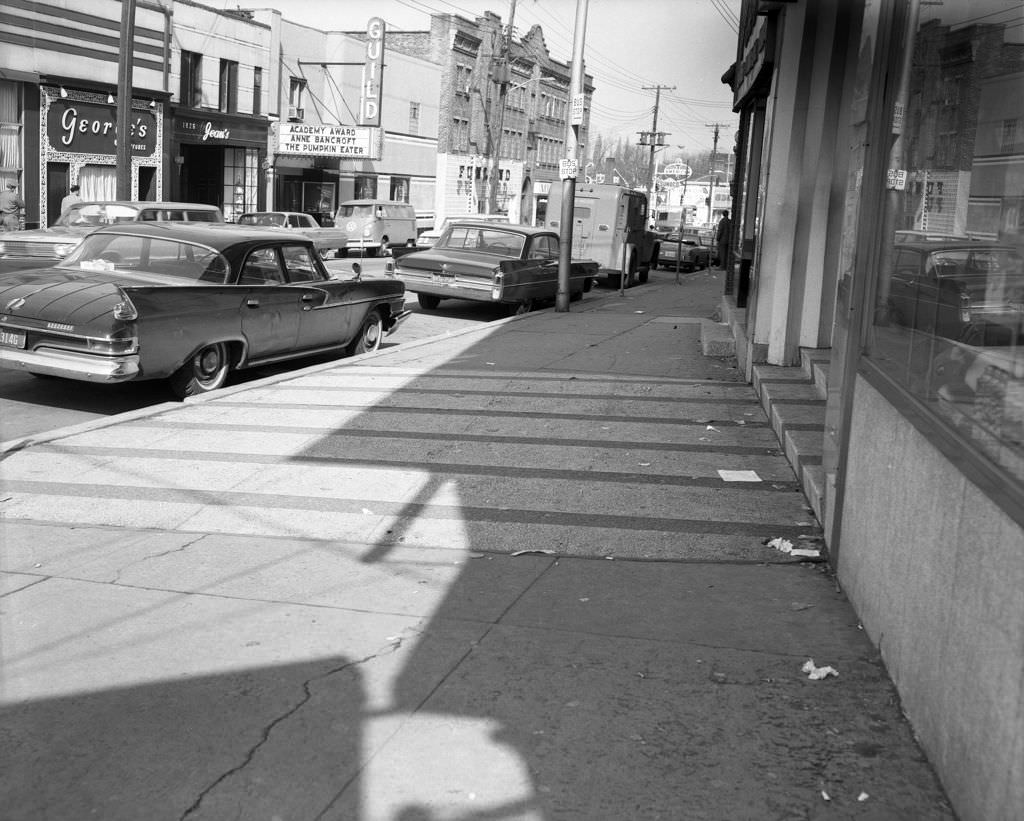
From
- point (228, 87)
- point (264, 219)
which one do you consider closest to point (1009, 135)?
point (264, 219)

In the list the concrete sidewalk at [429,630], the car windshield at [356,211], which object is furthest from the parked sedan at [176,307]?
the car windshield at [356,211]

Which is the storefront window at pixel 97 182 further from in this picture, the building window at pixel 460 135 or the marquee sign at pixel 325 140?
the building window at pixel 460 135

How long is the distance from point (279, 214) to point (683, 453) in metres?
25.0

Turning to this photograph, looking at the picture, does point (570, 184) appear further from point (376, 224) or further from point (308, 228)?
point (376, 224)

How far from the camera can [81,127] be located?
3241cm

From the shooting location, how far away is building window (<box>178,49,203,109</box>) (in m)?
37.4

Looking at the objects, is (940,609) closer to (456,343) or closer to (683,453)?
(683,453)

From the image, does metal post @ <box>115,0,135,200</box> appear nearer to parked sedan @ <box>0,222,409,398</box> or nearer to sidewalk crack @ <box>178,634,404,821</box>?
parked sedan @ <box>0,222,409,398</box>

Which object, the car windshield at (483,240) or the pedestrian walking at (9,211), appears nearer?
the car windshield at (483,240)

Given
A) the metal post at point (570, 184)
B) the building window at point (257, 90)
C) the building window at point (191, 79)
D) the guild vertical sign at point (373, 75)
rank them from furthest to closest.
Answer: the guild vertical sign at point (373, 75) → the building window at point (257, 90) → the building window at point (191, 79) → the metal post at point (570, 184)

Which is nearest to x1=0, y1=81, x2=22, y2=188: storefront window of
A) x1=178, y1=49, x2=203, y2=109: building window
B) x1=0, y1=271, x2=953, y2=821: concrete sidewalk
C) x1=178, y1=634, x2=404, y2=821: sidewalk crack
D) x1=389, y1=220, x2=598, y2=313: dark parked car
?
x1=178, y1=49, x2=203, y2=109: building window

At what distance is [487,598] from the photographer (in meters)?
5.21

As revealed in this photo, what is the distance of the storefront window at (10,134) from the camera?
30.0m

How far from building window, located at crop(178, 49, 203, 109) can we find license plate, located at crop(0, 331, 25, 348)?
3018cm
